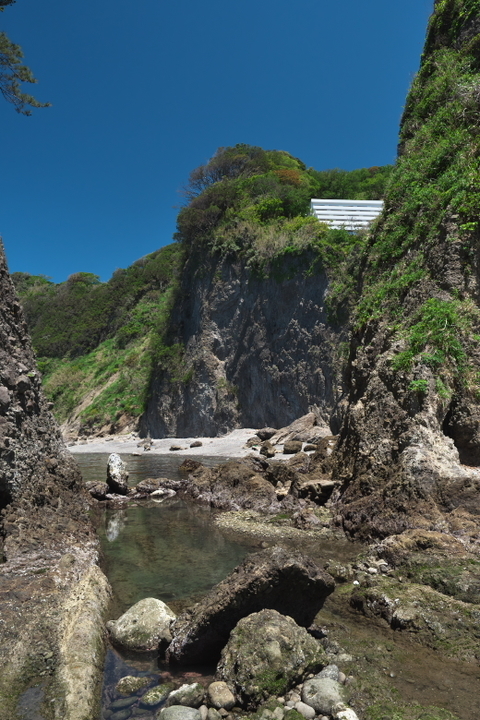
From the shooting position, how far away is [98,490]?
49.9 ft

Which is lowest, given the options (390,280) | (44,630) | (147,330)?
(44,630)

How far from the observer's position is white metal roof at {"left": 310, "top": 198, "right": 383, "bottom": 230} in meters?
30.3

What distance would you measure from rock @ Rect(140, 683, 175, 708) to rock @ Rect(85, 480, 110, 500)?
11285mm

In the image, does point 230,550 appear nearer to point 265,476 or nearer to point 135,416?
point 265,476

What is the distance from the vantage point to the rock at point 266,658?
4.08 meters

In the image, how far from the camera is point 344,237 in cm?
2920

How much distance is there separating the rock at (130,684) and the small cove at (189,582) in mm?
85

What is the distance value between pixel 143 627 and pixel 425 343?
280 inches

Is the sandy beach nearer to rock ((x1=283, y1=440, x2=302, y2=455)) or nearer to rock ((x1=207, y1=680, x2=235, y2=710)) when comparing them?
rock ((x1=283, y1=440, x2=302, y2=455))

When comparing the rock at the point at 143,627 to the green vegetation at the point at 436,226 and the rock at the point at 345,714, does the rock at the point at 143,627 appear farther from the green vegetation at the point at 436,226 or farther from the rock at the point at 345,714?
the green vegetation at the point at 436,226

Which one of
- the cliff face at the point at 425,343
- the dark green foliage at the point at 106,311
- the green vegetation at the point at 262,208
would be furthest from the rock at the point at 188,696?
the dark green foliage at the point at 106,311

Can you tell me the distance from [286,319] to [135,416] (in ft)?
53.3

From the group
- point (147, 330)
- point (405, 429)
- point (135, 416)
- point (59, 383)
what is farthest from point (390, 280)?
point (59, 383)

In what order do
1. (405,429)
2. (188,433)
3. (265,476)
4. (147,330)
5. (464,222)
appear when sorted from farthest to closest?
(147,330)
(188,433)
(265,476)
(464,222)
(405,429)
